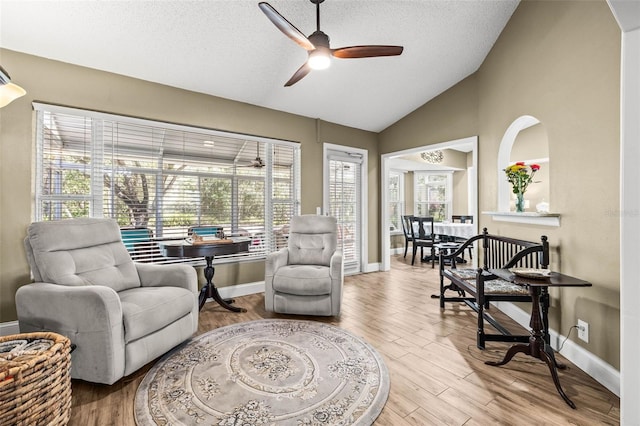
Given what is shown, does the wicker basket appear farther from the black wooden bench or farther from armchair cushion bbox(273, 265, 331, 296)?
the black wooden bench

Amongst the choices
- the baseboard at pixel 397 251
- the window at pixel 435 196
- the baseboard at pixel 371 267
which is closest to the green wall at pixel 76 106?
the baseboard at pixel 371 267

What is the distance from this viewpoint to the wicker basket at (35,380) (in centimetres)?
130

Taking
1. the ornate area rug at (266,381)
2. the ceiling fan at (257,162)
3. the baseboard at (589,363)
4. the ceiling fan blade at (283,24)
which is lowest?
the ornate area rug at (266,381)

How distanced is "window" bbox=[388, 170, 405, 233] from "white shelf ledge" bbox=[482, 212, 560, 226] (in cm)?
418

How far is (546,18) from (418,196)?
208 inches

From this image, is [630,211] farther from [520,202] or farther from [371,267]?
[371,267]

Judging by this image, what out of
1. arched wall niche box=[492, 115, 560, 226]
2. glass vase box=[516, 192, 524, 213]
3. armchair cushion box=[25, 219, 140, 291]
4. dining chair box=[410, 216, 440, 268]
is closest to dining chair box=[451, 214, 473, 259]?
dining chair box=[410, 216, 440, 268]

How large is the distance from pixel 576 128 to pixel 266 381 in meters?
2.83

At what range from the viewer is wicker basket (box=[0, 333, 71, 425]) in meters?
1.30

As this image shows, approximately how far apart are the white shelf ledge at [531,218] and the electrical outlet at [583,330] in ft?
2.45

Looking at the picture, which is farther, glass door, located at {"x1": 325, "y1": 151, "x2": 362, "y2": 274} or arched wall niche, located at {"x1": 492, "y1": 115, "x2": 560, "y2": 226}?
glass door, located at {"x1": 325, "y1": 151, "x2": 362, "y2": 274}

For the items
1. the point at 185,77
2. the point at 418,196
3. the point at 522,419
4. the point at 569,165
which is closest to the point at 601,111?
the point at 569,165

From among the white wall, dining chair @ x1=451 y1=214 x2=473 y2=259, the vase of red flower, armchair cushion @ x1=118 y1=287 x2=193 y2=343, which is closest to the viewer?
the white wall

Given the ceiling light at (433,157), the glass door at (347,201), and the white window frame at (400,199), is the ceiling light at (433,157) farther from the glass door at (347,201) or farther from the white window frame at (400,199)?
the glass door at (347,201)
